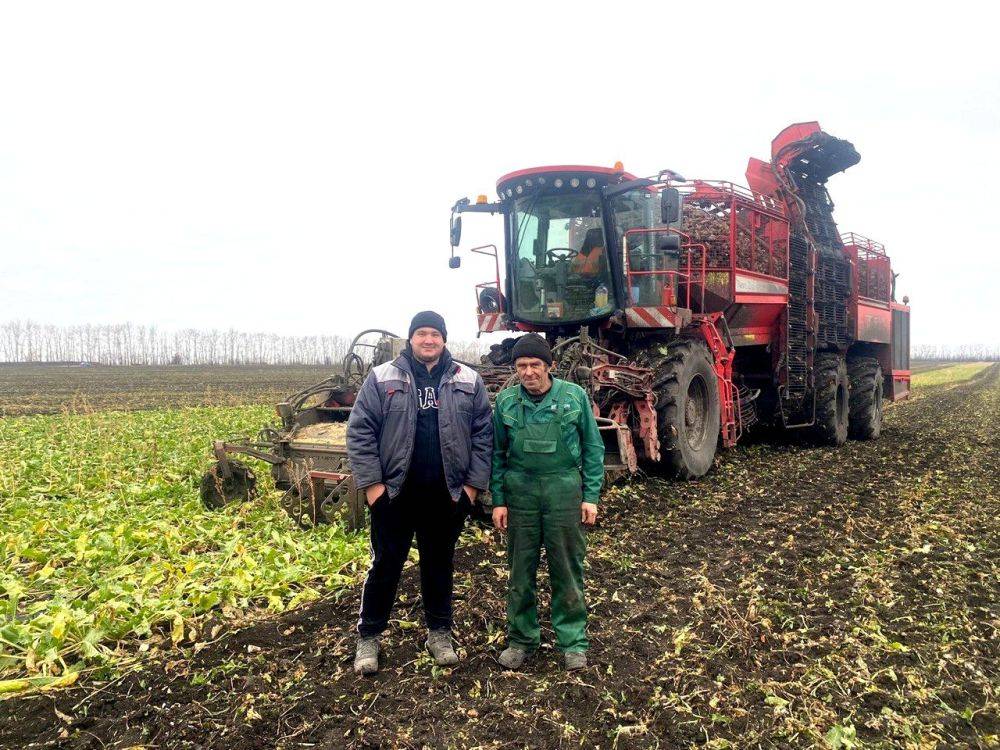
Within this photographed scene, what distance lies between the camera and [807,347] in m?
10.8

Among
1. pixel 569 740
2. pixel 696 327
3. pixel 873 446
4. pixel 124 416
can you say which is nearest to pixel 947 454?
pixel 873 446

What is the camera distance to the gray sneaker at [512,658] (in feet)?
11.7

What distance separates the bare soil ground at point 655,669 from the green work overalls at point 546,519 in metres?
0.20

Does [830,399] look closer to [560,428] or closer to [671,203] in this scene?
[671,203]

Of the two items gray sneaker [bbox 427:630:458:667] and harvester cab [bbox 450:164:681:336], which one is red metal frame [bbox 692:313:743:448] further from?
gray sneaker [bbox 427:630:458:667]

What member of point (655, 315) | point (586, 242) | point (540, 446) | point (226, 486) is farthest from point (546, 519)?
point (586, 242)

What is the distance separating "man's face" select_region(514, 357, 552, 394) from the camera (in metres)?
3.61

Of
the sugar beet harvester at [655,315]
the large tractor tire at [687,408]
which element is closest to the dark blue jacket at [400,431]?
the sugar beet harvester at [655,315]

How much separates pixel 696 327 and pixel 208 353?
85.8m

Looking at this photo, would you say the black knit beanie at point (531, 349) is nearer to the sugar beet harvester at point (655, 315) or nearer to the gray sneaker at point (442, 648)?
the gray sneaker at point (442, 648)

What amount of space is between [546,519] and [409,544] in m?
0.75

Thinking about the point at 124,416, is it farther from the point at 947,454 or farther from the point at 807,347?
the point at 947,454

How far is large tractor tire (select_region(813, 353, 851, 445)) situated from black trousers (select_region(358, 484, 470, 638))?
932 cm

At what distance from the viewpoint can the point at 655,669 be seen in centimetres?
353
